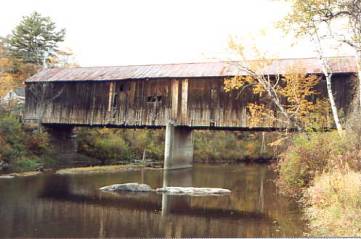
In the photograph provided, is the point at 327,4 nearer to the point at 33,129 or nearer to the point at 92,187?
the point at 92,187

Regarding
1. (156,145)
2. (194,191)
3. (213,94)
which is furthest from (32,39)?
(194,191)

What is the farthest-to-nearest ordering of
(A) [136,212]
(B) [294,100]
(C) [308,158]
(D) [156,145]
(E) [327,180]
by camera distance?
(D) [156,145] → (B) [294,100] → (C) [308,158] → (A) [136,212] → (E) [327,180]

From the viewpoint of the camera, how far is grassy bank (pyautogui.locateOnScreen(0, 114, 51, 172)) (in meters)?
27.1

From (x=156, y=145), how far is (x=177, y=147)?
10.6 m

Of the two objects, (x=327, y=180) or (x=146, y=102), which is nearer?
(x=327, y=180)

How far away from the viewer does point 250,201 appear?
16.4m

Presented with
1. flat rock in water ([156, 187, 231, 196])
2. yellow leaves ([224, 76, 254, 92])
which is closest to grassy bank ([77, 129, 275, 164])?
yellow leaves ([224, 76, 254, 92])

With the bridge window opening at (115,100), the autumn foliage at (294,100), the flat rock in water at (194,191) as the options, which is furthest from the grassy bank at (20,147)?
the autumn foliage at (294,100)

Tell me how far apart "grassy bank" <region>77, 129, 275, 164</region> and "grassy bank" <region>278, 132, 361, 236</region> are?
2066 centimetres

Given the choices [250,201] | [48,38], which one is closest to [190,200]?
[250,201]

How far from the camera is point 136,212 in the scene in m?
13.7

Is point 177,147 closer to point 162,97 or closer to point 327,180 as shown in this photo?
point 162,97

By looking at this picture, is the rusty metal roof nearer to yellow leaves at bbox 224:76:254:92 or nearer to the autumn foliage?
yellow leaves at bbox 224:76:254:92

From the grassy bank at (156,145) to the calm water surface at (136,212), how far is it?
48.8 feet
